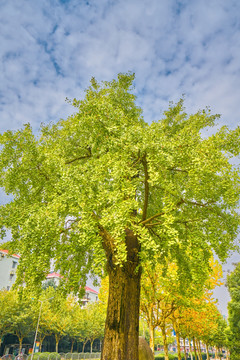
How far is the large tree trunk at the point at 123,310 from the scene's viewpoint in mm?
7941

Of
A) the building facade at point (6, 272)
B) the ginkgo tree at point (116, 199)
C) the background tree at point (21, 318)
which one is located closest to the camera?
the ginkgo tree at point (116, 199)

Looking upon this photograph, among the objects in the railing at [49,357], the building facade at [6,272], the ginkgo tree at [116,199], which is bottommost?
the railing at [49,357]

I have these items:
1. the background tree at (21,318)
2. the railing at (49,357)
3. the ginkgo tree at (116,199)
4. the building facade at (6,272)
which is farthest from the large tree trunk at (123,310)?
the building facade at (6,272)

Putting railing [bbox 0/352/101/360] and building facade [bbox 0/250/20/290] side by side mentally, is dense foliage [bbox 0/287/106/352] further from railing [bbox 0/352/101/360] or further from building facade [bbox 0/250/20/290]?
building facade [bbox 0/250/20/290]

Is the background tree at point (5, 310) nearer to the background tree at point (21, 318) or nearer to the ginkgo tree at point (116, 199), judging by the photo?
the background tree at point (21, 318)

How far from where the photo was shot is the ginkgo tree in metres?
7.53

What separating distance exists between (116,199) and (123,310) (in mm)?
4127

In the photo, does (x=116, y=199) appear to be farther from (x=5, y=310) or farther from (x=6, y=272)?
(x=6, y=272)

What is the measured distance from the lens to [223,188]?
339 inches

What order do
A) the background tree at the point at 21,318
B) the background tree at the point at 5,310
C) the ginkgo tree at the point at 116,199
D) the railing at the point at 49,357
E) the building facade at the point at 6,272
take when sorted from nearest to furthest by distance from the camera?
the ginkgo tree at the point at 116,199 < the railing at the point at 49,357 < the background tree at the point at 5,310 < the background tree at the point at 21,318 < the building facade at the point at 6,272

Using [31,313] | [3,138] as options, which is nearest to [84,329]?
[31,313]

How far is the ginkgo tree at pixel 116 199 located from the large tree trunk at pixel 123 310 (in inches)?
1.2

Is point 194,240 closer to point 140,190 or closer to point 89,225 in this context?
point 89,225

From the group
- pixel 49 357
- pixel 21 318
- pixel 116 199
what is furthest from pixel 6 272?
pixel 116 199
